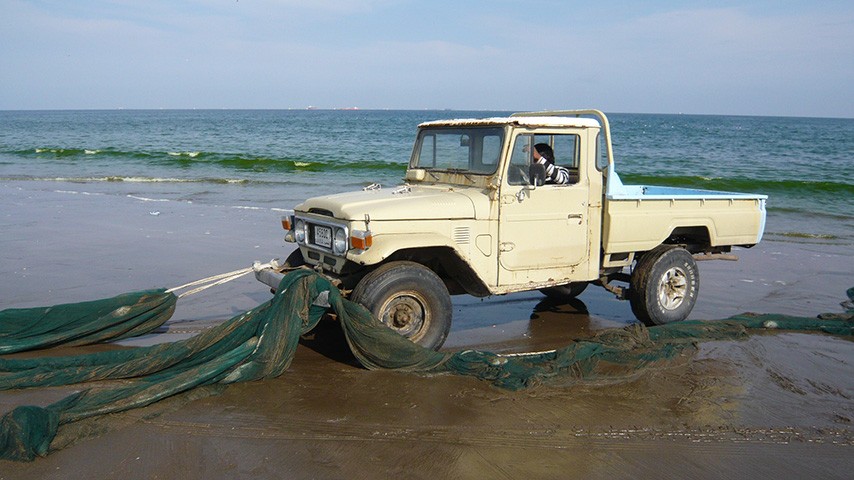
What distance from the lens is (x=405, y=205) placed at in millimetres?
6094

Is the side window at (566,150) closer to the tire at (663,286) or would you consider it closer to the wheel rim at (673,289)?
the tire at (663,286)

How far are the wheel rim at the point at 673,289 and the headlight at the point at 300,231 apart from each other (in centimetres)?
381

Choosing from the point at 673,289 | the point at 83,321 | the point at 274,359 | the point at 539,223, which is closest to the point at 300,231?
the point at 274,359

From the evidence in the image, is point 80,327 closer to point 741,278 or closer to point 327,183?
point 741,278

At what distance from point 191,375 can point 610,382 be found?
128 inches

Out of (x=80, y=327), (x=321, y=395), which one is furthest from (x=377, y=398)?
(x=80, y=327)

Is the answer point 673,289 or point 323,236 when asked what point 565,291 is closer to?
point 673,289

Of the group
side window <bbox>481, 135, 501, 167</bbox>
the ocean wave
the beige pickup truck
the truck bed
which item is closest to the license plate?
the beige pickup truck

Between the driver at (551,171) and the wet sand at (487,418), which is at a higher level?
the driver at (551,171)

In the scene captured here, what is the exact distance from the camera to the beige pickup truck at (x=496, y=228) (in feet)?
19.9

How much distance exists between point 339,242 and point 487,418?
1.95m

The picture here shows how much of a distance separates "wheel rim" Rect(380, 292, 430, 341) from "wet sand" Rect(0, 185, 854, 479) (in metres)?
0.46

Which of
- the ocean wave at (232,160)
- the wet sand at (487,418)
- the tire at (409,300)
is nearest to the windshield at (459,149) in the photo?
the tire at (409,300)

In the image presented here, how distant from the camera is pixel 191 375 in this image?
5.19 metres
